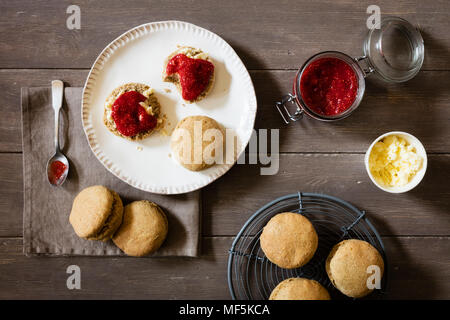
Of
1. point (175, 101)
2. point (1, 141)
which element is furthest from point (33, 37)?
point (175, 101)

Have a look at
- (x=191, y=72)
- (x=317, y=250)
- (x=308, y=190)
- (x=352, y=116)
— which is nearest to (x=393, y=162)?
(x=352, y=116)

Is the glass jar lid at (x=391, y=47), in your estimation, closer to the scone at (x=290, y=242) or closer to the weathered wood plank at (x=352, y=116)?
the weathered wood plank at (x=352, y=116)

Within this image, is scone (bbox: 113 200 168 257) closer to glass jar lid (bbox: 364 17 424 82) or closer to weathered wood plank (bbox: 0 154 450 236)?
weathered wood plank (bbox: 0 154 450 236)

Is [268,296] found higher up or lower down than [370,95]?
lower down

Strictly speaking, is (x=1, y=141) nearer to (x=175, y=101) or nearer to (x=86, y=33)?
(x=86, y=33)

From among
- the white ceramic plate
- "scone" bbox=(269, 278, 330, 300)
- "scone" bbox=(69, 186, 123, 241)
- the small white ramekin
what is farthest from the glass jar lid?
"scone" bbox=(69, 186, 123, 241)

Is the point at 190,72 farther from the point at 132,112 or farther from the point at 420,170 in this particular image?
the point at 420,170
